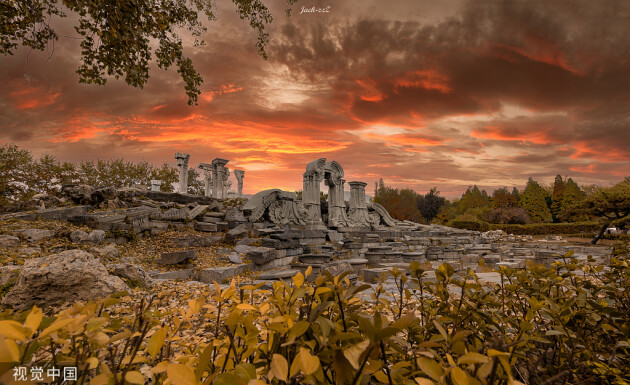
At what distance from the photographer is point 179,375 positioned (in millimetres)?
608

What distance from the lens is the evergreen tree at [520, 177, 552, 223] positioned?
4197 cm

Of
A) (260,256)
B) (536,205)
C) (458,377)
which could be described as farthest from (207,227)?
(536,205)

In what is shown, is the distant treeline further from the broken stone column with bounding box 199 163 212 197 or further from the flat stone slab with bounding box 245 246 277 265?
the flat stone slab with bounding box 245 246 277 265

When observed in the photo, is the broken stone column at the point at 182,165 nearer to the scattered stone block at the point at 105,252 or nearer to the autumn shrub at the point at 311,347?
the scattered stone block at the point at 105,252

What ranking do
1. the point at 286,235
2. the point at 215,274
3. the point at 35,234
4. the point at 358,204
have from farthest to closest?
the point at 358,204
the point at 286,235
the point at 35,234
the point at 215,274

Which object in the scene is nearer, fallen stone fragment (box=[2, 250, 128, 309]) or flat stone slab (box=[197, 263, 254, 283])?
fallen stone fragment (box=[2, 250, 128, 309])

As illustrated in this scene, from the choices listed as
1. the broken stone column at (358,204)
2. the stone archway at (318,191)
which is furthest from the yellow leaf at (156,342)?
the broken stone column at (358,204)

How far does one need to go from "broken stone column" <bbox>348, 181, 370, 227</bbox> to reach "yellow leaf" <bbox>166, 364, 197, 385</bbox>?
17430 mm

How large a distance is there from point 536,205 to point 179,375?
2174 inches

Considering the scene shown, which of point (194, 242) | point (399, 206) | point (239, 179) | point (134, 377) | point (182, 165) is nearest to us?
point (134, 377)

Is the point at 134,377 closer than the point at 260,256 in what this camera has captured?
Yes

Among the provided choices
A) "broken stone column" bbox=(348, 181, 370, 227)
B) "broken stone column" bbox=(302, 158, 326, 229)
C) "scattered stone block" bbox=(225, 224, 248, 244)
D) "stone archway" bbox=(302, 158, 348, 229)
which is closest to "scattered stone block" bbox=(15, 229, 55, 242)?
"scattered stone block" bbox=(225, 224, 248, 244)

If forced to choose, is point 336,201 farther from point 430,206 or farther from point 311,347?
point 430,206

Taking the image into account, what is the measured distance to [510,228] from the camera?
2827 cm
